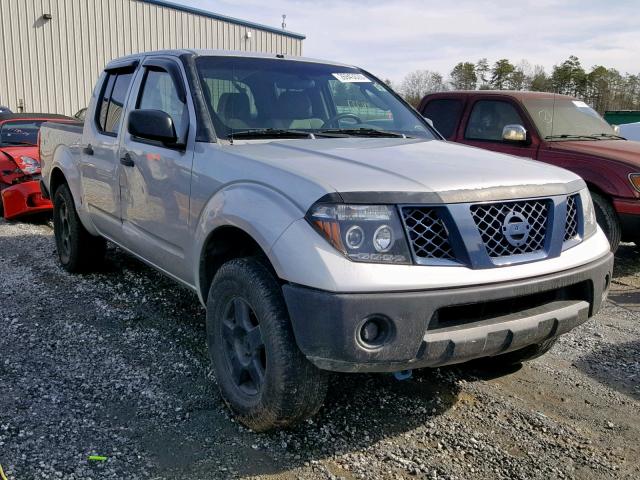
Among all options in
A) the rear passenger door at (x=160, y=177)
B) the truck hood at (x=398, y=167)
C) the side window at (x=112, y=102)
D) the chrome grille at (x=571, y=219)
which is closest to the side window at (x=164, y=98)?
the rear passenger door at (x=160, y=177)

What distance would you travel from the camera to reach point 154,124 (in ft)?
11.3

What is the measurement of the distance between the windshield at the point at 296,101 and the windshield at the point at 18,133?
635 centimetres

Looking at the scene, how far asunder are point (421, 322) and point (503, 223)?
61cm

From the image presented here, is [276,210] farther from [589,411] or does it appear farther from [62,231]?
[62,231]

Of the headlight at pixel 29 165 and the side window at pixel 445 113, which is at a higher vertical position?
the side window at pixel 445 113

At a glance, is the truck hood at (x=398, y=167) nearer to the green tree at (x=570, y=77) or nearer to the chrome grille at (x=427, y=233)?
the chrome grille at (x=427, y=233)

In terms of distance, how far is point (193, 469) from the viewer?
2.71m

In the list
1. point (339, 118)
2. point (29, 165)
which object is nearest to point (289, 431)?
point (339, 118)

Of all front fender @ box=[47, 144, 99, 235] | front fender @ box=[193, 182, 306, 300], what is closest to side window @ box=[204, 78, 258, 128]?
front fender @ box=[193, 182, 306, 300]

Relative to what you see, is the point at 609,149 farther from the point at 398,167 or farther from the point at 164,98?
the point at 164,98

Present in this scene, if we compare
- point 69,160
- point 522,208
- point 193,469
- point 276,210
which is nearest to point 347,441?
point 193,469

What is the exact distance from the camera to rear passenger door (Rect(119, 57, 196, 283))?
3547 millimetres

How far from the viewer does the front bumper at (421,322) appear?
2420mm

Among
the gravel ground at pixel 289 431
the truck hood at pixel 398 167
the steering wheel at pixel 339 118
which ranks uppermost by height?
the steering wheel at pixel 339 118
